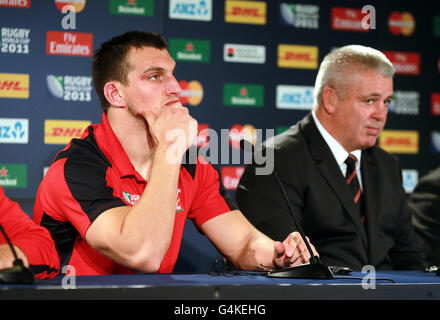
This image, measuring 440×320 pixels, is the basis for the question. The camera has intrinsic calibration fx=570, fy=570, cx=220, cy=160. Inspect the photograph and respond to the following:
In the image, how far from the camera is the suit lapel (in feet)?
8.35

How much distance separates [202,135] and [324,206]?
1009 mm

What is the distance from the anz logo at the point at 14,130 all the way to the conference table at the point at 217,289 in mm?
1709

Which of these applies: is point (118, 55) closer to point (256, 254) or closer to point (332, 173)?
point (256, 254)

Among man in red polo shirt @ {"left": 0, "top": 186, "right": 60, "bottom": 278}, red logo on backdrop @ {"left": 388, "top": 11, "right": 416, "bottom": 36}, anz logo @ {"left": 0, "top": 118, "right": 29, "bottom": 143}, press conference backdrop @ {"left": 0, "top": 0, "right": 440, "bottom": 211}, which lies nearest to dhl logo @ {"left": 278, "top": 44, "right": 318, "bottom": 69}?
press conference backdrop @ {"left": 0, "top": 0, "right": 440, "bottom": 211}

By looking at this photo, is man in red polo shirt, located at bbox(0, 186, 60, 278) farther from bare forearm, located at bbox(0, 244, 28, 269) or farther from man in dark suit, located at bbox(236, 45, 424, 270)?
man in dark suit, located at bbox(236, 45, 424, 270)

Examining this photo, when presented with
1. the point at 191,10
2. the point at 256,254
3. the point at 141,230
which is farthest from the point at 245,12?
Answer: the point at 141,230

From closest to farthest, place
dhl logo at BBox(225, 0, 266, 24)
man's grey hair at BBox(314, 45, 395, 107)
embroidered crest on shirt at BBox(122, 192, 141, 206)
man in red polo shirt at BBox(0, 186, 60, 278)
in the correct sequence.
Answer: man in red polo shirt at BBox(0, 186, 60, 278)
embroidered crest on shirt at BBox(122, 192, 141, 206)
man's grey hair at BBox(314, 45, 395, 107)
dhl logo at BBox(225, 0, 266, 24)

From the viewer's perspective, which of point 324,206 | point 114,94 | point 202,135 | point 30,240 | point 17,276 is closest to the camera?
point 17,276

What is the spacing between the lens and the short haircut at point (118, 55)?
215 centimetres

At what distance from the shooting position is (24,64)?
2955mm

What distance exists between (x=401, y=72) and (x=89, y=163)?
8.39ft

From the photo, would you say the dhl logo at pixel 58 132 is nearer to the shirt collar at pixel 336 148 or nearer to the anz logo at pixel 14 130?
the anz logo at pixel 14 130

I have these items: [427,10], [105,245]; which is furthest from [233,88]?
[105,245]

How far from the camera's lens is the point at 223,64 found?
3.38 metres
